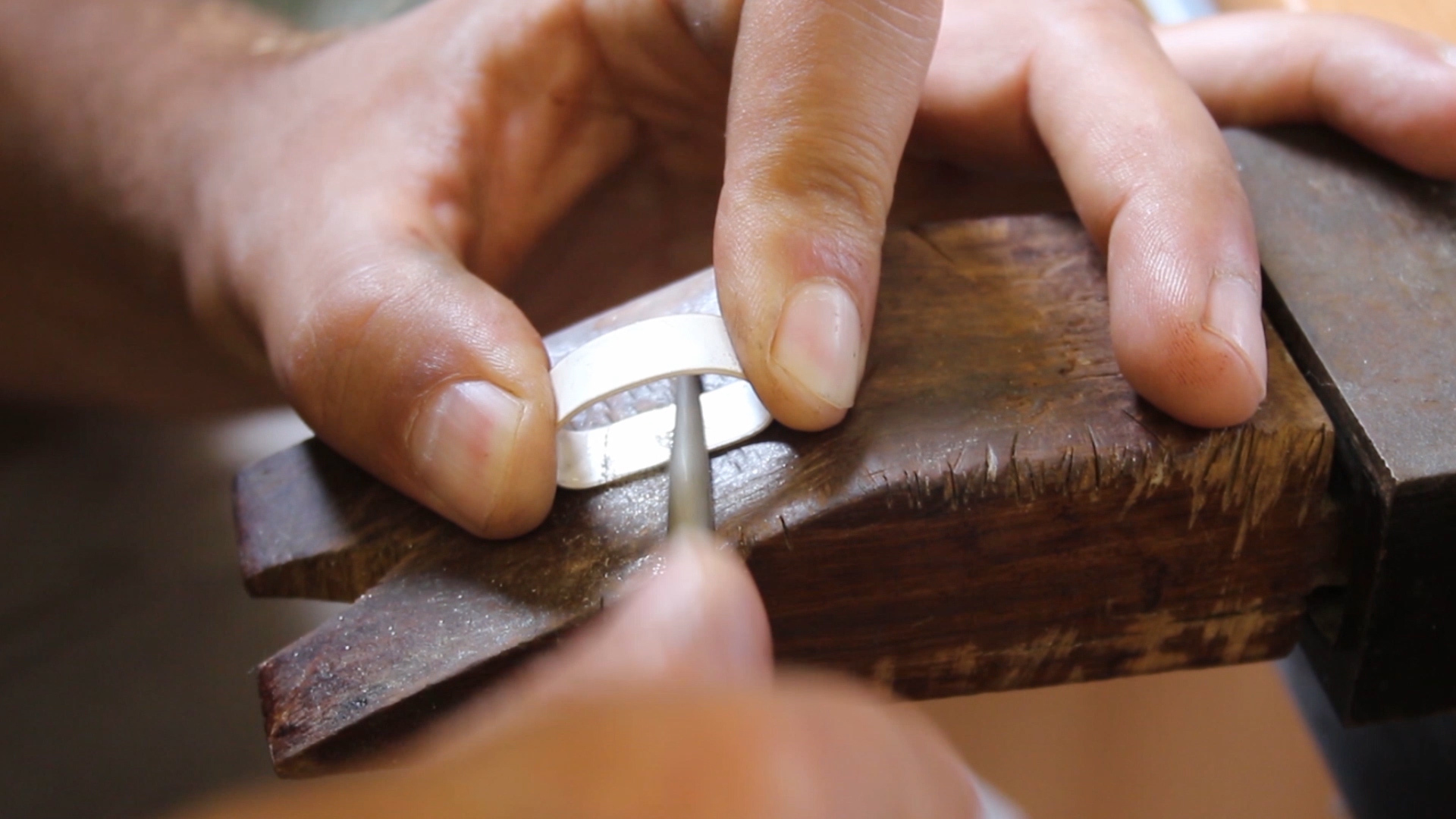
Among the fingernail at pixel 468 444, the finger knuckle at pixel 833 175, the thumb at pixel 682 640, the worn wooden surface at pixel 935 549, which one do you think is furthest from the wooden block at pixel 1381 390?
the fingernail at pixel 468 444

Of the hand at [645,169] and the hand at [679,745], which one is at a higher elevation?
the hand at [679,745]

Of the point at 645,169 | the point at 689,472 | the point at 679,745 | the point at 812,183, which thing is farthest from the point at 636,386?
the point at 645,169

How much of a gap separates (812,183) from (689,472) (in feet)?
0.76

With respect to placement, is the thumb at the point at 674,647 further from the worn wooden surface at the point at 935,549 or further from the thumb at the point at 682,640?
the worn wooden surface at the point at 935,549

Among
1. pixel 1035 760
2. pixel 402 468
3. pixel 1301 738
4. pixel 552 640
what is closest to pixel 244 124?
pixel 402 468

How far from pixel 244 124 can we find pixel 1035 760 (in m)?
1.31

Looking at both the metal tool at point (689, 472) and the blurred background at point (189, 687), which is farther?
the blurred background at point (189, 687)

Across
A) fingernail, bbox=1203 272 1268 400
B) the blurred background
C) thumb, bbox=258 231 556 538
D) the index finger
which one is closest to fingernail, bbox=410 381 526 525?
thumb, bbox=258 231 556 538

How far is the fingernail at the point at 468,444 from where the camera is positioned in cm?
63

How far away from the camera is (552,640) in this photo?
585 millimetres

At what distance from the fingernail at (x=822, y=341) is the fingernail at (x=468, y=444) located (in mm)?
172

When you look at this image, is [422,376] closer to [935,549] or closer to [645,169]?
[935,549]

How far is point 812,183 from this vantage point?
712mm

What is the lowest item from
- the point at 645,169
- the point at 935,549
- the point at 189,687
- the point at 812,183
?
the point at 189,687
